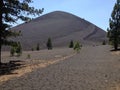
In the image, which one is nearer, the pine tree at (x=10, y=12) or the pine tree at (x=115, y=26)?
the pine tree at (x=10, y=12)

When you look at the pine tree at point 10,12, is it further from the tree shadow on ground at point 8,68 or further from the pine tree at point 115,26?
the pine tree at point 115,26

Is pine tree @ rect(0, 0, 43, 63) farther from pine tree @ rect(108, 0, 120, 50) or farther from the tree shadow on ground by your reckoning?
pine tree @ rect(108, 0, 120, 50)

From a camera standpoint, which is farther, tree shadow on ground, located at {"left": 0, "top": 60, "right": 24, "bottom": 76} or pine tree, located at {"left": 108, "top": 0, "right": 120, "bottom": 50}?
pine tree, located at {"left": 108, "top": 0, "right": 120, "bottom": 50}

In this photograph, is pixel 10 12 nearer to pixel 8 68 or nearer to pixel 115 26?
pixel 8 68

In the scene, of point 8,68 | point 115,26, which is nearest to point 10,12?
point 8,68

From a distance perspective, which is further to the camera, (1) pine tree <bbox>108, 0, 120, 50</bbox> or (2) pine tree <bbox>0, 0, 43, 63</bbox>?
(1) pine tree <bbox>108, 0, 120, 50</bbox>

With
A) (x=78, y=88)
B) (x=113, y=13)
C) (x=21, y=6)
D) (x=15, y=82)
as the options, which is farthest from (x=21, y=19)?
(x=113, y=13)

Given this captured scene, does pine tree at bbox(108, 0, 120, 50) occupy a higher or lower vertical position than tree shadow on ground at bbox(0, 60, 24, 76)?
higher

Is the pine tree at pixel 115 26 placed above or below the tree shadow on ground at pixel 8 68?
above

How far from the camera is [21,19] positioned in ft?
115

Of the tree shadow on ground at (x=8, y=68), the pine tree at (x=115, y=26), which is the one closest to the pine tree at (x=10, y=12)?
the tree shadow on ground at (x=8, y=68)

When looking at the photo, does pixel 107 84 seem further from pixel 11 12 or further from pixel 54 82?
pixel 11 12

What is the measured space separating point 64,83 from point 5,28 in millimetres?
16686

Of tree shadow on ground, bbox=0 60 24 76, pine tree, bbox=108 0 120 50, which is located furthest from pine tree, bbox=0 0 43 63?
pine tree, bbox=108 0 120 50
